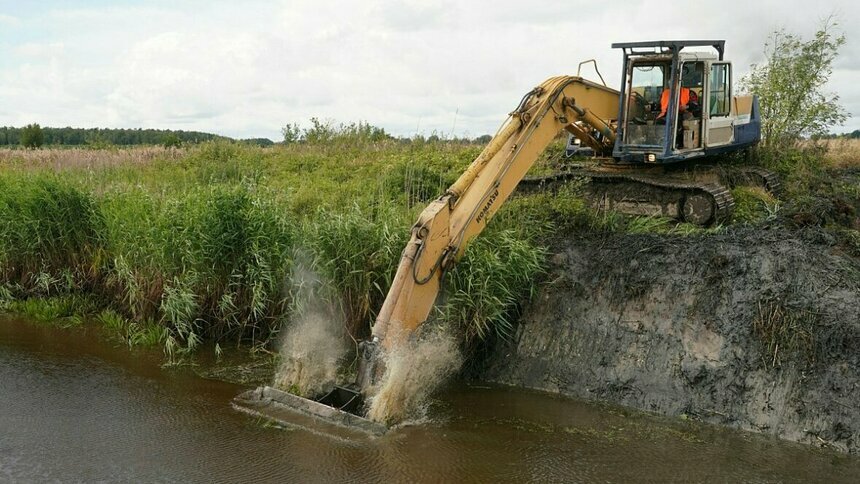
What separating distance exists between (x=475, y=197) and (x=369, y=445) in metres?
2.57

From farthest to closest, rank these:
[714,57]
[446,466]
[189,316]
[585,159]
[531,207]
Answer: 1. [585,159]
2. [714,57]
3. [531,207]
4. [189,316]
5. [446,466]

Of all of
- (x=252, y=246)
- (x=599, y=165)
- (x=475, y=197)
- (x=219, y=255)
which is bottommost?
(x=219, y=255)

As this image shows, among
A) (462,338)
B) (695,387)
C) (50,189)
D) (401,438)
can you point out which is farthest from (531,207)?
(50,189)

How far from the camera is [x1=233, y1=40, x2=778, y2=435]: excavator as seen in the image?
6449 mm

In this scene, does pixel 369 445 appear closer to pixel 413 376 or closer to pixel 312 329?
pixel 413 376

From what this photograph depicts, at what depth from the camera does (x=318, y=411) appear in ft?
20.6

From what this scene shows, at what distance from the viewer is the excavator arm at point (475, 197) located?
648 centimetres

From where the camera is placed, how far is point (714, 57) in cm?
998

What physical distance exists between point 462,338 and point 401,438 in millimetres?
1656

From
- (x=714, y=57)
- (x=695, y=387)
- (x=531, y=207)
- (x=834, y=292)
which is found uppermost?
(x=714, y=57)

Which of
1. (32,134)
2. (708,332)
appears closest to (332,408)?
(708,332)

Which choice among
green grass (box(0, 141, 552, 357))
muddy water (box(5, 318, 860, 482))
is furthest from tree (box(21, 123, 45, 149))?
muddy water (box(5, 318, 860, 482))

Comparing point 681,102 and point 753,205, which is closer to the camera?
point 753,205

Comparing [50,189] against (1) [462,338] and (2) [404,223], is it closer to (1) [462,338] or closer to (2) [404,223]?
(2) [404,223]
